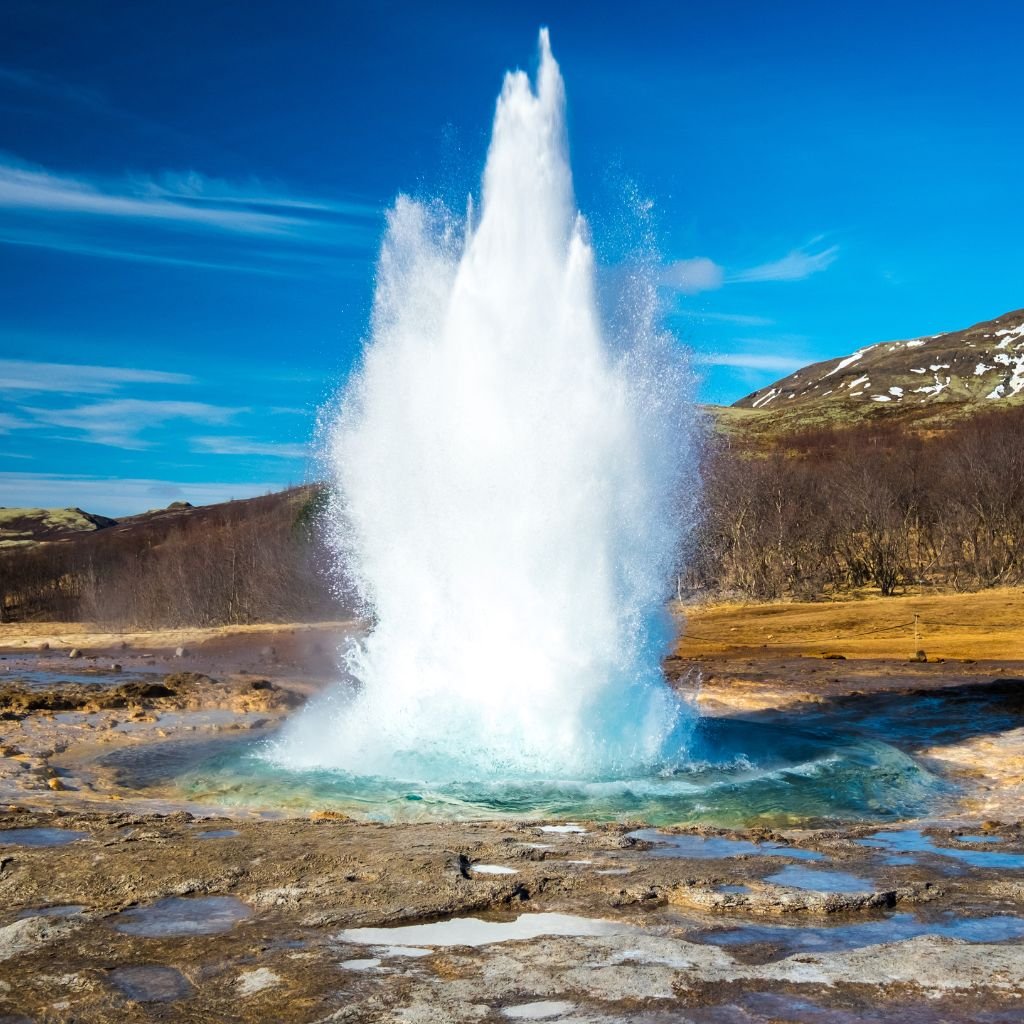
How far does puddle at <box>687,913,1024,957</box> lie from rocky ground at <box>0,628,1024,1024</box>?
2cm

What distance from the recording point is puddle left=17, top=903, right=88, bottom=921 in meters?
6.64

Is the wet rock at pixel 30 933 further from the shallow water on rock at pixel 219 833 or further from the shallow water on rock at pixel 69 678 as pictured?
the shallow water on rock at pixel 69 678

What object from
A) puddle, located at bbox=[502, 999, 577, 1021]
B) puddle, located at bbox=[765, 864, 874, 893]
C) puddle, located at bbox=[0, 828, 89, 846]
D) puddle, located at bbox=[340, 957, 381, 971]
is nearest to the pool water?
puddle, located at bbox=[0, 828, 89, 846]

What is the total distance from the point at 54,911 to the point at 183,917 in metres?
0.86

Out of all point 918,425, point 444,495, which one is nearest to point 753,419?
point 918,425

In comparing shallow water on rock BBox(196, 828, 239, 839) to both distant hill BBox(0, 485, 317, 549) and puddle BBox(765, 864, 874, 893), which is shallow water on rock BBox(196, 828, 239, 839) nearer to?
puddle BBox(765, 864, 874, 893)

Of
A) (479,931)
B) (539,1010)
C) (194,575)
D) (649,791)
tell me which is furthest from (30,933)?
(194,575)

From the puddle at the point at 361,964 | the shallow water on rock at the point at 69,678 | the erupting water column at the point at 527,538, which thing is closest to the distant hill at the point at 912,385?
the shallow water on rock at the point at 69,678

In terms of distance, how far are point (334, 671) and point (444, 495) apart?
15.7m

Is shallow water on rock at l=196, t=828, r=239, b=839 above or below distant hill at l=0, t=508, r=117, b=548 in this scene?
below

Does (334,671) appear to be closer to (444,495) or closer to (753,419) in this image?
(444,495)

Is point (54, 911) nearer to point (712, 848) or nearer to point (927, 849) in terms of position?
point (712, 848)

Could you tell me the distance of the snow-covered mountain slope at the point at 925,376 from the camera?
139875 mm

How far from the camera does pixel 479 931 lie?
643 cm
